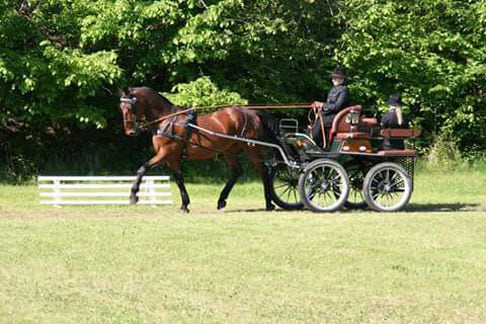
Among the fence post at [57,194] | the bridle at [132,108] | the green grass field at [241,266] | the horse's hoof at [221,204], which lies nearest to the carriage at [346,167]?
the green grass field at [241,266]

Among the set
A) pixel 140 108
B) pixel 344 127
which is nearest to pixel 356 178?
pixel 344 127

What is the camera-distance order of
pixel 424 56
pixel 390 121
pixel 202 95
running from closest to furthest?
pixel 390 121 < pixel 202 95 < pixel 424 56

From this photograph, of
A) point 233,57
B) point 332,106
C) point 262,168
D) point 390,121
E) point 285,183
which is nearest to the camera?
point 332,106

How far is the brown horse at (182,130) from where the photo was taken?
16328 mm

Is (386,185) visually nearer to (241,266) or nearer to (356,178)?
(356,178)

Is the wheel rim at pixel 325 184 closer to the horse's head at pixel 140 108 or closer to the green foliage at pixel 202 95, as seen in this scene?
the horse's head at pixel 140 108

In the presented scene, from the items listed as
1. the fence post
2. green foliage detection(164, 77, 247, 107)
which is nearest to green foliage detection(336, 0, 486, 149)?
green foliage detection(164, 77, 247, 107)

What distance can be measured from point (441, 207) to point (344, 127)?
274 centimetres

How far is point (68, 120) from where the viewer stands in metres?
23.8

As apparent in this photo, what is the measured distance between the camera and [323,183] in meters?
16.3

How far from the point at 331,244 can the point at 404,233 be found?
152cm

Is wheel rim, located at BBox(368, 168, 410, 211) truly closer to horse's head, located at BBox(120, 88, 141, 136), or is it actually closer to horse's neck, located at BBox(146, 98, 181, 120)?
horse's neck, located at BBox(146, 98, 181, 120)

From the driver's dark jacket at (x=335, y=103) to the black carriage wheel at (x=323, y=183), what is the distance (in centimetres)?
71

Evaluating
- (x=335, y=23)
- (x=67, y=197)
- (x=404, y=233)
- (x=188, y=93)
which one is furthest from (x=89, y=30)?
(x=404, y=233)
